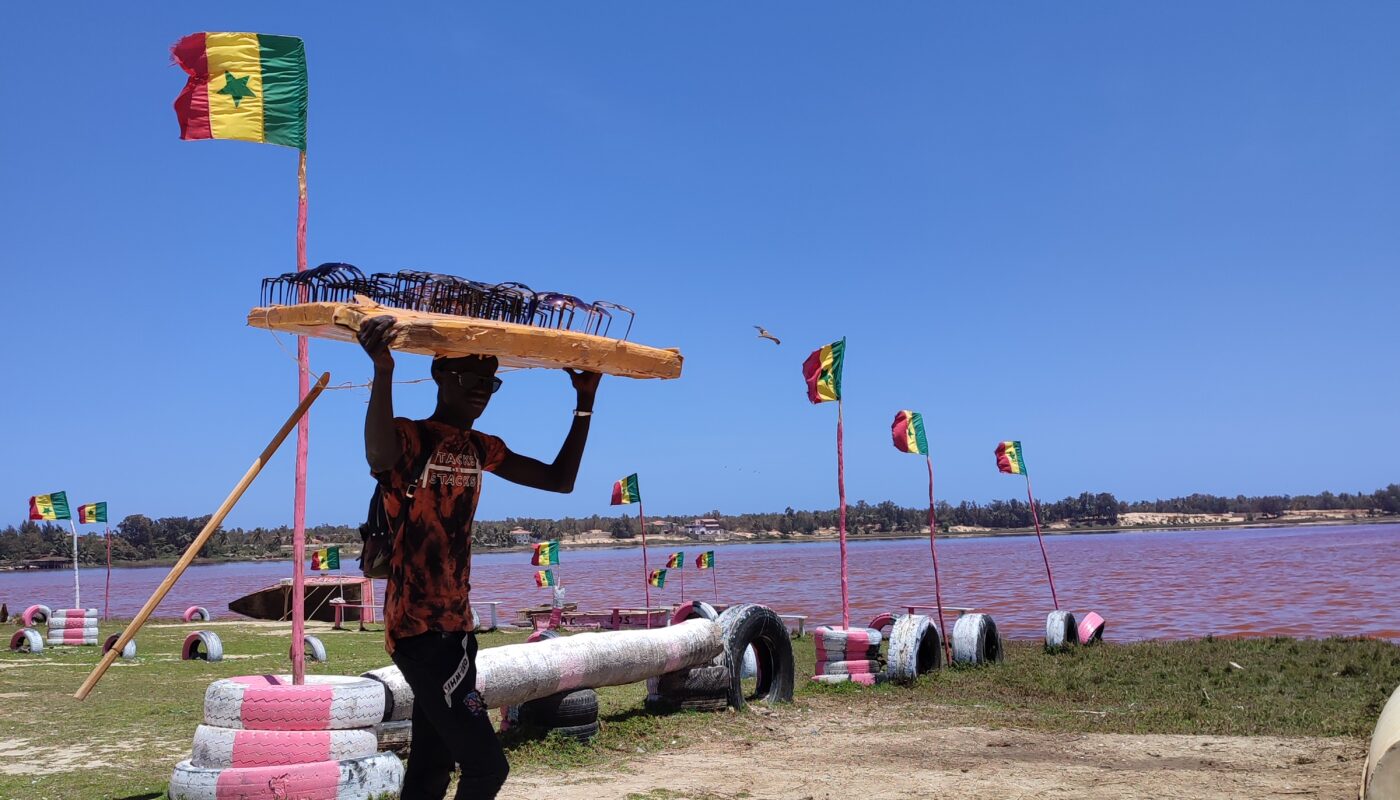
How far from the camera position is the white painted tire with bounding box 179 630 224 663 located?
17094mm

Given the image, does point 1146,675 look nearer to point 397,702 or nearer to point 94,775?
point 397,702

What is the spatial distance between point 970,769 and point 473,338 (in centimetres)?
504

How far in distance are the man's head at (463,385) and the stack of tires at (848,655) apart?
10314mm

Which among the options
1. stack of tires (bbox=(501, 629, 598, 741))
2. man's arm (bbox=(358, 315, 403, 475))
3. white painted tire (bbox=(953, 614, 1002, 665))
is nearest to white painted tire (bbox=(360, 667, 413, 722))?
stack of tires (bbox=(501, 629, 598, 741))

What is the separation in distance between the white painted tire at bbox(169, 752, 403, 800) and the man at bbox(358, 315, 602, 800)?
2582mm

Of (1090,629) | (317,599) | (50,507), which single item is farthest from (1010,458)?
(50,507)

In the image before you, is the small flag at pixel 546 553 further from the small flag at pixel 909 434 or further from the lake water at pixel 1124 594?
the small flag at pixel 909 434

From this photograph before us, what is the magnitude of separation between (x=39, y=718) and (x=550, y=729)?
551 centimetres

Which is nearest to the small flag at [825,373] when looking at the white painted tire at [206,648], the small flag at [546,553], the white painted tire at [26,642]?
the white painted tire at [206,648]

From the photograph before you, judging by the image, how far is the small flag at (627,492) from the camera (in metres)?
29.6

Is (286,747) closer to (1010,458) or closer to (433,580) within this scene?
(433,580)

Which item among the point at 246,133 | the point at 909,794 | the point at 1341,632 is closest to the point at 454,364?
the point at 909,794

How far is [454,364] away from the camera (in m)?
4.19

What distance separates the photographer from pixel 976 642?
15.0 meters
